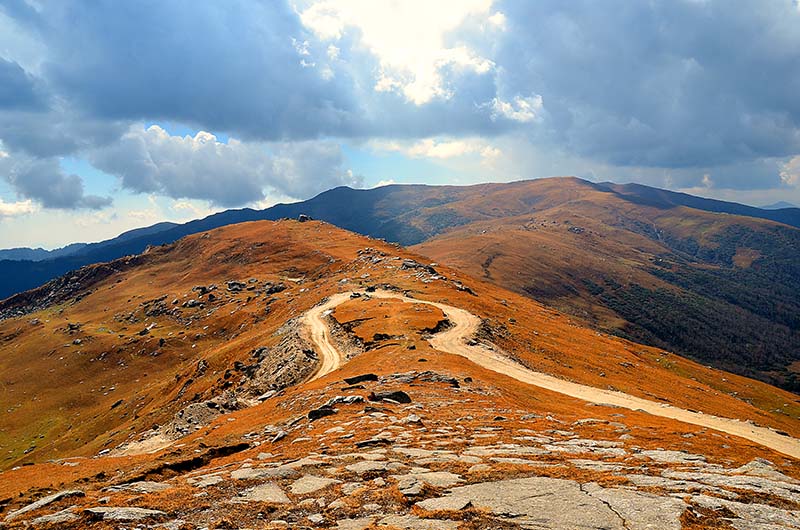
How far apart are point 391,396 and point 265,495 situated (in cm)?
1999

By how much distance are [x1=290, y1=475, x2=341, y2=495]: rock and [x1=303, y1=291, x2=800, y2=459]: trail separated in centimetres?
3487

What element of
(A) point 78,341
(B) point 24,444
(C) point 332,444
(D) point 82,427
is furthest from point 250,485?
(A) point 78,341

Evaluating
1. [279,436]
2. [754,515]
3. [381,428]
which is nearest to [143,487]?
[279,436]

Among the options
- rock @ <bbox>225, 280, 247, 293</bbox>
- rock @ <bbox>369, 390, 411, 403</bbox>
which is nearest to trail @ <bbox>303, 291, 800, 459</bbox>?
rock @ <bbox>369, 390, 411, 403</bbox>

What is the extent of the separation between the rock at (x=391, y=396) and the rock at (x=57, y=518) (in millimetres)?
22517

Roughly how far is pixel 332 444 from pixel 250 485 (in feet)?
23.1

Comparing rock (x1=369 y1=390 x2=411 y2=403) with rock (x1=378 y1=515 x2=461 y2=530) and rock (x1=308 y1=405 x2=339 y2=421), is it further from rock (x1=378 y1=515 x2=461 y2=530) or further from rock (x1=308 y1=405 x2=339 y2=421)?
rock (x1=378 y1=515 x2=461 y2=530)

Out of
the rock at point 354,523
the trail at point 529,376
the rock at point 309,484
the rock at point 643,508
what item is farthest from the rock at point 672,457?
the trail at point 529,376

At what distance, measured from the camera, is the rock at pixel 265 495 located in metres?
16.0

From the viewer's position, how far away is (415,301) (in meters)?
85.6

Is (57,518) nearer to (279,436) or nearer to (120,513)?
(120,513)

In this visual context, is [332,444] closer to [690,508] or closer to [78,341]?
[690,508]

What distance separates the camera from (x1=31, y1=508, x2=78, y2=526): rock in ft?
47.1

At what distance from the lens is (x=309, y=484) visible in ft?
57.8
